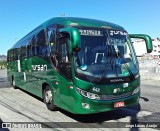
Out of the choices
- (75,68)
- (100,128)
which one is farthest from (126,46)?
(100,128)

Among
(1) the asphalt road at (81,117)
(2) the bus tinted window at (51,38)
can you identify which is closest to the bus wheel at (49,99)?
(1) the asphalt road at (81,117)

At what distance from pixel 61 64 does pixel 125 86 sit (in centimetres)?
190

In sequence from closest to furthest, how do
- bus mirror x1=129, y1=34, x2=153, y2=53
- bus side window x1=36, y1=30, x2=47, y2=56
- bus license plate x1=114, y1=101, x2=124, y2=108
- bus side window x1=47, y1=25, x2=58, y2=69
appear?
bus license plate x1=114, y1=101, x2=124, y2=108 < bus mirror x1=129, y1=34, x2=153, y2=53 < bus side window x1=47, y1=25, x2=58, y2=69 < bus side window x1=36, y1=30, x2=47, y2=56

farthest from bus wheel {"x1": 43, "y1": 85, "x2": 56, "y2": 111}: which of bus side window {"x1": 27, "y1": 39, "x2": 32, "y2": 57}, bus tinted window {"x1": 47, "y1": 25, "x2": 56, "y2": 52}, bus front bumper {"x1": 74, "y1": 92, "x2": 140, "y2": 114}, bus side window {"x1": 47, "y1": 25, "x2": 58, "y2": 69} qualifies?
bus side window {"x1": 27, "y1": 39, "x2": 32, "y2": 57}

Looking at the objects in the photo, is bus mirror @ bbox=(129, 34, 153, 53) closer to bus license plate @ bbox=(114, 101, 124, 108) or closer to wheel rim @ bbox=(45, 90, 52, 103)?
bus license plate @ bbox=(114, 101, 124, 108)

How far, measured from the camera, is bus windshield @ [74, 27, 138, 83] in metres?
6.84

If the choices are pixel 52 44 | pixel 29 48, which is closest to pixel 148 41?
pixel 52 44

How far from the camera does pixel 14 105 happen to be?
10320 mm

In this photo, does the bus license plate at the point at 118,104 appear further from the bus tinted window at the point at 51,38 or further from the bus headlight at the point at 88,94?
the bus tinted window at the point at 51,38

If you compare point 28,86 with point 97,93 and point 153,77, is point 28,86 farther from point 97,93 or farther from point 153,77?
point 153,77

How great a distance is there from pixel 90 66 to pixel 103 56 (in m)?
0.53

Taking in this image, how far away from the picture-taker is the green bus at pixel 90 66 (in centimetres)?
677

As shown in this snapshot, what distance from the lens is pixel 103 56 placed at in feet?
23.5

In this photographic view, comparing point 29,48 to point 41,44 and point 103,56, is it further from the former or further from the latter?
point 103,56
